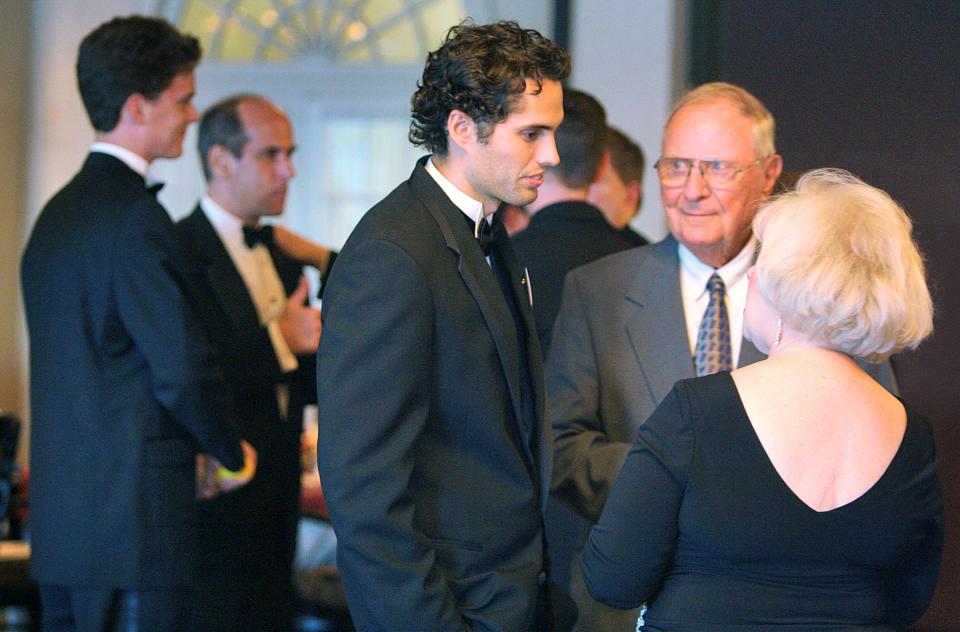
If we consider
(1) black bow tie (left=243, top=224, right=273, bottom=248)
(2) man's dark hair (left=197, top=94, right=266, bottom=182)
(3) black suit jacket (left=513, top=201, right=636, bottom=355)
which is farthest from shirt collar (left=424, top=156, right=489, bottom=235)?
(2) man's dark hair (left=197, top=94, right=266, bottom=182)

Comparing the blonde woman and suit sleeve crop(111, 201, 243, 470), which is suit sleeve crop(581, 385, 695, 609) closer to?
the blonde woman

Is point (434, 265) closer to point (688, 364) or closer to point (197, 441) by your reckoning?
point (688, 364)

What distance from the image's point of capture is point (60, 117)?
7.97 metres

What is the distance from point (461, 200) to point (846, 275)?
696mm

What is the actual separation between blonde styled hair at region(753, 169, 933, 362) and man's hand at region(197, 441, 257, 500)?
1.83 m

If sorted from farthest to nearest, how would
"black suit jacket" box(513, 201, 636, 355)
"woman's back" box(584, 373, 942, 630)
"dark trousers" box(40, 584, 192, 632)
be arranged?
"black suit jacket" box(513, 201, 636, 355), "dark trousers" box(40, 584, 192, 632), "woman's back" box(584, 373, 942, 630)

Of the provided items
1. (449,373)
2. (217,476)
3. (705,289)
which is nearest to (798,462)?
(449,373)

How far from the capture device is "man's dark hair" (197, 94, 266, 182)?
423cm

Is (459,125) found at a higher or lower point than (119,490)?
higher

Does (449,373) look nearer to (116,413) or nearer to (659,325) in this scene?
(659,325)

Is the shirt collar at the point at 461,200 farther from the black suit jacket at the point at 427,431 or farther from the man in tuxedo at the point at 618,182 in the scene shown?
the man in tuxedo at the point at 618,182

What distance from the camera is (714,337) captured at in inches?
106

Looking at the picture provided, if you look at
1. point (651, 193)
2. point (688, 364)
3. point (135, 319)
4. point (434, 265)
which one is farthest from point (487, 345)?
point (651, 193)

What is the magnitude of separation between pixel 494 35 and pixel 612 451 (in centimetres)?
91
